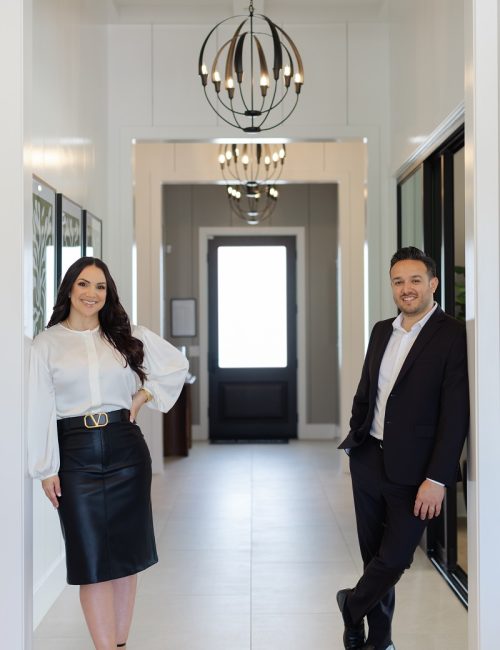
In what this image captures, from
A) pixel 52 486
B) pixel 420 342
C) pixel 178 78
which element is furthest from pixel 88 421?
pixel 178 78

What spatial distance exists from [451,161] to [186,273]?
19.9ft

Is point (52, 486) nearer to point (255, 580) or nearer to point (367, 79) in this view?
point (255, 580)

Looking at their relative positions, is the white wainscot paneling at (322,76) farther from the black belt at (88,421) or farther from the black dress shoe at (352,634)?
the black dress shoe at (352,634)

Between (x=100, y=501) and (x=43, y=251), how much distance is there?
148 cm

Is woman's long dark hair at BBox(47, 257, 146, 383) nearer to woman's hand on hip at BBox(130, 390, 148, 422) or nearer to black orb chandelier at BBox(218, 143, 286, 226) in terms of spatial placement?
woman's hand on hip at BBox(130, 390, 148, 422)

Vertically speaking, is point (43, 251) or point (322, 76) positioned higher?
point (322, 76)

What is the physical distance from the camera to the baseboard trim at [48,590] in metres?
3.97

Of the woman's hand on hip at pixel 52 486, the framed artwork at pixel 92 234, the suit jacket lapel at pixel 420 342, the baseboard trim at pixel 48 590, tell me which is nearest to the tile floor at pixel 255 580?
the baseboard trim at pixel 48 590

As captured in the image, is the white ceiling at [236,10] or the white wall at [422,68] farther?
the white ceiling at [236,10]

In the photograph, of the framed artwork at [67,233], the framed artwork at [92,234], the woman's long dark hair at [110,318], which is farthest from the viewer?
the framed artwork at [92,234]

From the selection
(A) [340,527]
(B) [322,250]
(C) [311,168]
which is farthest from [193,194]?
(A) [340,527]

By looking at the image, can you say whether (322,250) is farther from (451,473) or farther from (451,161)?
(451,473)

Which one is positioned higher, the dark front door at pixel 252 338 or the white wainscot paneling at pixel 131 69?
the white wainscot paneling at pixel 131 69

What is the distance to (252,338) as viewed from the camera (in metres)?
10.4
